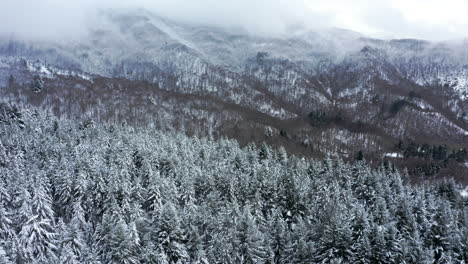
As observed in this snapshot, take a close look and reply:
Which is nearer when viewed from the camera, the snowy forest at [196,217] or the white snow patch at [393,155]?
the snowy forest at [196,217]

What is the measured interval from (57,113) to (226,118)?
294 feet

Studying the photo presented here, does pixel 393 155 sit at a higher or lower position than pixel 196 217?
lower

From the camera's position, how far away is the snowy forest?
3512 centimetres

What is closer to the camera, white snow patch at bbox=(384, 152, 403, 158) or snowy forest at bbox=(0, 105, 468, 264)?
snowy forest at bbox=(0, 105, 468, 264)

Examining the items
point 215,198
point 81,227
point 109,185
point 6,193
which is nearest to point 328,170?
point 215,198

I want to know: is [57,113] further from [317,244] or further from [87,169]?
[317,244]

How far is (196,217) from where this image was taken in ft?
139

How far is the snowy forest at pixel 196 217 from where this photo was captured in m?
35.1

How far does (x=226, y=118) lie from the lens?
643ft

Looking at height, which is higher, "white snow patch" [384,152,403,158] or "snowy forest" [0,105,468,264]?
"snowy forest" [0,105,468,264]

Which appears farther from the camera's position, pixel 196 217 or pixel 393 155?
pixel 393 155

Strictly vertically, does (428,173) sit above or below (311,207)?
below

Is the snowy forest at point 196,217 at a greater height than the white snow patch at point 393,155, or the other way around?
the snowy forest at point 196,217

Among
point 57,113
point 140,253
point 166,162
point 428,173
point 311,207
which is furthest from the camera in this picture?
point 57,113
